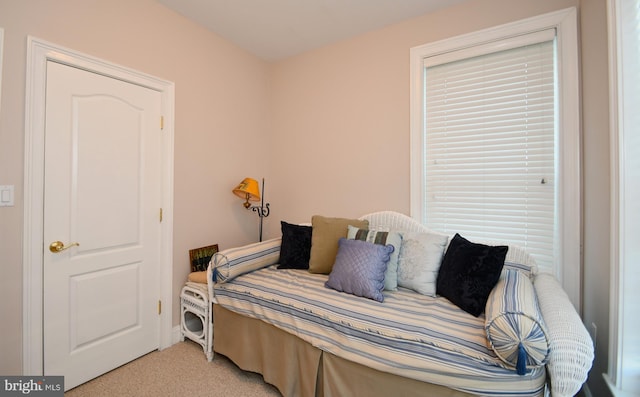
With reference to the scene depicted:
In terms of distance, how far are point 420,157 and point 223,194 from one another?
191 cm

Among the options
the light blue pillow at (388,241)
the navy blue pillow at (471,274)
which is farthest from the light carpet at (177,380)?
the navy blue pillow at (471,274)

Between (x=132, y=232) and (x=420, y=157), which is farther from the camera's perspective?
(x=420, y=157)

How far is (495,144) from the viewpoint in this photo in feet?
6.79

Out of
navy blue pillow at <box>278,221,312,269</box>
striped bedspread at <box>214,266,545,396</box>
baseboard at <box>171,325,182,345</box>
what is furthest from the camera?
navy blue pillow at <box>278,221,312,269</box>

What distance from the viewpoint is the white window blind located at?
6.26 feet

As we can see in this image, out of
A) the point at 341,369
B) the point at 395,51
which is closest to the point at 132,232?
the point at 341,369

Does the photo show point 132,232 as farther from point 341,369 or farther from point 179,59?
point 341,369

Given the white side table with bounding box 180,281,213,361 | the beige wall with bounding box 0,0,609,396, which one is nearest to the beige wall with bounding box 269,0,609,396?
the beige wall with bounding box 0,0,609,396

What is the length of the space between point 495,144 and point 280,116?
7.17ft

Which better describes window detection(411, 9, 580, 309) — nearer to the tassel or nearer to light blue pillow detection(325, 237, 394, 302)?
light blue pillow detection(325, 237, 394, 302)

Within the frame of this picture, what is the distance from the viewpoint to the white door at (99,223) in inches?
67.7

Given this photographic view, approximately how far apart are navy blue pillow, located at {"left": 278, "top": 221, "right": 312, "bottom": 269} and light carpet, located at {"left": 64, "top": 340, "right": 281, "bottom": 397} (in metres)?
0.86

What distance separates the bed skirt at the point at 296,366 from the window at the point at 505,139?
1.31 m

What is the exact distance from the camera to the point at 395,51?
2.42m
